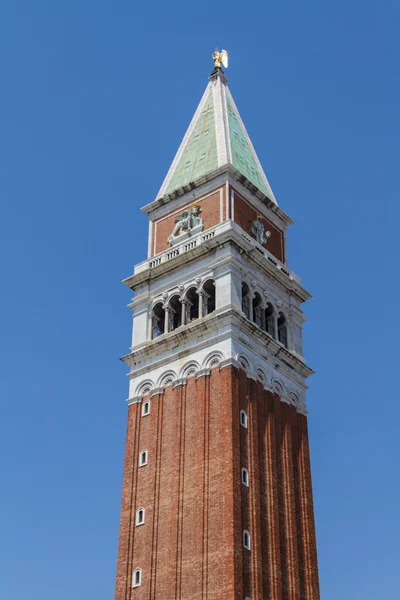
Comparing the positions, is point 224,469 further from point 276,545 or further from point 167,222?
point 167,222

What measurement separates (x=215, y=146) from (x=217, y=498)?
103 ft

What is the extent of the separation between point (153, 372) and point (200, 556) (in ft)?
48.2

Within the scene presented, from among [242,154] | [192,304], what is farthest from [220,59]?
[192,304]

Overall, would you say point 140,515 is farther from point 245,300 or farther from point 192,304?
point 245,300

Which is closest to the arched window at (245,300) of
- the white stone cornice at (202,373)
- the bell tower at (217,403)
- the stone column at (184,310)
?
the bell tower at (217,403)

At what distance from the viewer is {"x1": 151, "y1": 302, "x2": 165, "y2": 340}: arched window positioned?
6662 cm

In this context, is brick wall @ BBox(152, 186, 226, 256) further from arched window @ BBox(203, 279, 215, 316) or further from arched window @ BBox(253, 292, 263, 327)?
arched window @ BBox(253, 292, 263, 327)

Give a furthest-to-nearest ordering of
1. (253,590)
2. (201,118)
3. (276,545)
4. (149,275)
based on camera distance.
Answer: (201,118) < (149,275) < (276,545) < (253,590)

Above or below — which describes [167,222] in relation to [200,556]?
above

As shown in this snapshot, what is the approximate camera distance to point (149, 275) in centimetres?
6838

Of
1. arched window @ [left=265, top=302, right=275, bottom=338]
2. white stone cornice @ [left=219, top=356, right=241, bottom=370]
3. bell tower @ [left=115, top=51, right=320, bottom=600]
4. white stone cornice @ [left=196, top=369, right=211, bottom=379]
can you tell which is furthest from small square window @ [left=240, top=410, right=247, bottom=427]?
arched window @ [left=265, top=302, right=275, bottom=338]

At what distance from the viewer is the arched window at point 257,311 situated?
65.6m

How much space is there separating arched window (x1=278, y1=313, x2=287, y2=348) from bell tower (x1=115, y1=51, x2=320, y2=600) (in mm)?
106

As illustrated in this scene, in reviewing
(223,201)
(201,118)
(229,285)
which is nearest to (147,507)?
(229,285)
